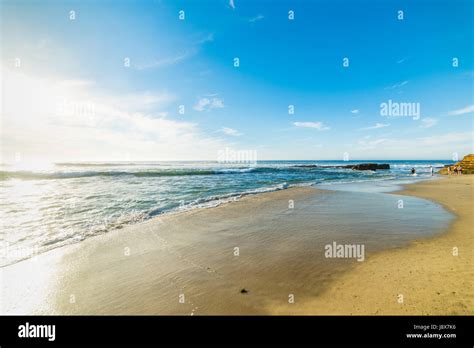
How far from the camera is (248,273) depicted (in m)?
5.02

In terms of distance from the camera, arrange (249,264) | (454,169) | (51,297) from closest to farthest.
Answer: (51,297) < (249,264) < (454,169)

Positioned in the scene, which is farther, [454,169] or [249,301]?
[454,169]

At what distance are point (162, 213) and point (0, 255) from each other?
19.2ft

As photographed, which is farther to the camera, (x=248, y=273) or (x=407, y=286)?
(x=248, y=273)

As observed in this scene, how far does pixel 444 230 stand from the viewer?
7773 mm

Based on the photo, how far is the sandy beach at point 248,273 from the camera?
12.7 feet

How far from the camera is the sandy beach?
386 centimetres

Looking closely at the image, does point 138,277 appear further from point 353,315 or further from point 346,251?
point 346,251

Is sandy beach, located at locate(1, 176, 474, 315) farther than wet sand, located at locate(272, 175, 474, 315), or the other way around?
sandy beach, located at locate(1, 176, 474, 315)

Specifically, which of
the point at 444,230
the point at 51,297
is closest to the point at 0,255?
the point at 51,297

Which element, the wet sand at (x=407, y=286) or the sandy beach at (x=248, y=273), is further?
the sandy beach at (x=248, y=273)

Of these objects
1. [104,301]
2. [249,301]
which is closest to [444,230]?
[249,301]
